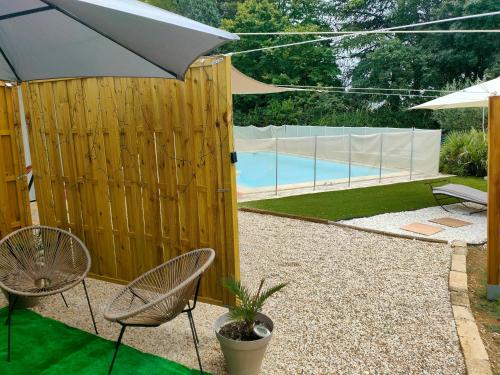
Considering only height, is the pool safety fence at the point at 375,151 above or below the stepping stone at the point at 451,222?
above

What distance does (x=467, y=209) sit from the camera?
7520mm

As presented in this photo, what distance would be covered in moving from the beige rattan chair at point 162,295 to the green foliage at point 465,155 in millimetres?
10398

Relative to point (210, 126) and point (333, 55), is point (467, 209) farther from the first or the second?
point (333, 55)

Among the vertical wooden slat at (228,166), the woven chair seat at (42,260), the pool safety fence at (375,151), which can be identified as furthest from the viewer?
the pool safety fence at (375,151)

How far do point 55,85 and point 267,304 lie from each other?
285cm

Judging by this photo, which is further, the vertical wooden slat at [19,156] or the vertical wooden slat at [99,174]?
the vertical wooden slat at [19,156]

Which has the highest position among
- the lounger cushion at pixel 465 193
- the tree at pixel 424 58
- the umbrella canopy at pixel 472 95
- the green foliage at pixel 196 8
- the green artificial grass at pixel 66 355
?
the green foliage at pixel 196 8

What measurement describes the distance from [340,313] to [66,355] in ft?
7.09

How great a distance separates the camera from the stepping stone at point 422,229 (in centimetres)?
603

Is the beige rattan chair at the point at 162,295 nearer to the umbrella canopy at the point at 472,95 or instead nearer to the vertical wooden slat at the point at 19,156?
the vertical wooden slat at the point at 19,156

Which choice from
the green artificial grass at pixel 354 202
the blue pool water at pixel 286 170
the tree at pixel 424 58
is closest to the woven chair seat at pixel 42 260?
the green artificial grass at pixel 354 202

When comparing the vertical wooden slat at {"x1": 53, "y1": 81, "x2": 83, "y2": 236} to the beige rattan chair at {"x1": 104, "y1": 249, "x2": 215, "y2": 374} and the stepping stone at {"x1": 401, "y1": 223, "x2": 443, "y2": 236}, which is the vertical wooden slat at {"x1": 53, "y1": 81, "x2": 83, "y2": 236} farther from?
the stepping stone at {"x1": 401, "y1": 223, "x2": 443, "y2": 236}

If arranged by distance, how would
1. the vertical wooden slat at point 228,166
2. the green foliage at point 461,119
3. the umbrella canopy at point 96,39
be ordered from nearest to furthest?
1. the umbrella canopy at point 96,39
2. the vertical wooden slat at point 228,166
3. the green foliage at point 461,119

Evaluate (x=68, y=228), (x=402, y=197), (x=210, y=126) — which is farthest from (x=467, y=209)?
(x=68, y=228)
